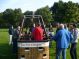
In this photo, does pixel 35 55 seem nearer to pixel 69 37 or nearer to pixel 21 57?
pixel 21 57

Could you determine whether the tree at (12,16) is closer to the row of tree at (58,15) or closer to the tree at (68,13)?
the row of tree at (58,15)

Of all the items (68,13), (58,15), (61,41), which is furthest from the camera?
(58,15)

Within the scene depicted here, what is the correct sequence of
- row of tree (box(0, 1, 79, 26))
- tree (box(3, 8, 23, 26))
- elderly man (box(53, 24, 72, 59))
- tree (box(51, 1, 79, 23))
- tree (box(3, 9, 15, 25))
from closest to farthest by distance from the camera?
elderly man (box(53, 24, 72, 59)) < tree (box(51, 1, 79, 23)) < row of tree (box(0, 1, 79, 26)) < tree (box(3, 8, 23, 26)) < tree (box(3, 9, 15, 25))

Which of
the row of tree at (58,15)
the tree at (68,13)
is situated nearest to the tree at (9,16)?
the row of tree at (58,15)

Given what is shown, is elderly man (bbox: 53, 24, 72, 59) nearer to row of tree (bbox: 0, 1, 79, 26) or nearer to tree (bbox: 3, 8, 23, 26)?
row of tree (bbox: 0, 1, 79, 26)

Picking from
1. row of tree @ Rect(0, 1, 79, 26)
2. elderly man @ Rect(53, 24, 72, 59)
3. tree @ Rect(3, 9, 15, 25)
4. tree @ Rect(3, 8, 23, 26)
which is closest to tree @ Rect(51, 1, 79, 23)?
row of tree @ Rect(0, 1, 79, 26)

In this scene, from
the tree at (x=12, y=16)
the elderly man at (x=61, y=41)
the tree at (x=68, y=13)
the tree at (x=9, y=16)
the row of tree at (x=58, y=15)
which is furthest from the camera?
the tree at (x=9, y=16)

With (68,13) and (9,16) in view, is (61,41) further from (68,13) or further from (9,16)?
(9,16)

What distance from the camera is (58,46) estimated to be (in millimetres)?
12430

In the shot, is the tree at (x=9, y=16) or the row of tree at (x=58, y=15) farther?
the tree at (x=9, y=16)

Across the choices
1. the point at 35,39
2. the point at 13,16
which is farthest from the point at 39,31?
the point at 13,16

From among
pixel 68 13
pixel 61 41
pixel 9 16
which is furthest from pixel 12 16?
pixel 61 41

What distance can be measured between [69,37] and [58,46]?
697 mm

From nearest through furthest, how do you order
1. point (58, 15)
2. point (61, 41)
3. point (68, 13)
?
1. point (61, 41)
2. point (68, 13)
3. point (58, 15)
